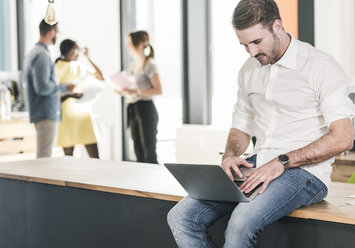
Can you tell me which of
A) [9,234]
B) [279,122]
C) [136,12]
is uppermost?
[136,12]

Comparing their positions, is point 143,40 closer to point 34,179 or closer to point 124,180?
point 34,179

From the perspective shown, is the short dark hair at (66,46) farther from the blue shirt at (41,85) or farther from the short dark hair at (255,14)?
the short dark hair at (255,14)

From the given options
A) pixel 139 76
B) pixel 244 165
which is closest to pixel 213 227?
pixel 244 165

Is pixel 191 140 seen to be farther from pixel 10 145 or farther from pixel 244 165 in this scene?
pixel 244 165

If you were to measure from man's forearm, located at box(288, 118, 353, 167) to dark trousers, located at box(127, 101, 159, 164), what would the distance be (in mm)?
3188

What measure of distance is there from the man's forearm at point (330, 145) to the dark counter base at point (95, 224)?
0.74 feet

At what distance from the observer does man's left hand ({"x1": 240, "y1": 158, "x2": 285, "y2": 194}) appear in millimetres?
2164

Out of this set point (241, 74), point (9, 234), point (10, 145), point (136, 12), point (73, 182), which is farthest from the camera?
point (136, 12)

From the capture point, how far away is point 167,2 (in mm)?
6574

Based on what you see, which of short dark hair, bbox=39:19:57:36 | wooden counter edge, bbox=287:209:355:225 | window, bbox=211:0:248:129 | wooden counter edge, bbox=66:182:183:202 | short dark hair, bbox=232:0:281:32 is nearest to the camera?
wooden counter edge, bbox=287:209:355:225

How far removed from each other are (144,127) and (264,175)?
3192 millimetres

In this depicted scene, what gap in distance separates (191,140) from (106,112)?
2032 millimetres

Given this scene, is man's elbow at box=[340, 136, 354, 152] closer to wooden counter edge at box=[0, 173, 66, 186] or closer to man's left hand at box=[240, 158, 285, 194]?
man's left hand at box=[240, 158, 285, 194]

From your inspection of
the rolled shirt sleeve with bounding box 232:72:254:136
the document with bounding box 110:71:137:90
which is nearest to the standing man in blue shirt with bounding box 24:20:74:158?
the document with bounding box 110:71:137:90
